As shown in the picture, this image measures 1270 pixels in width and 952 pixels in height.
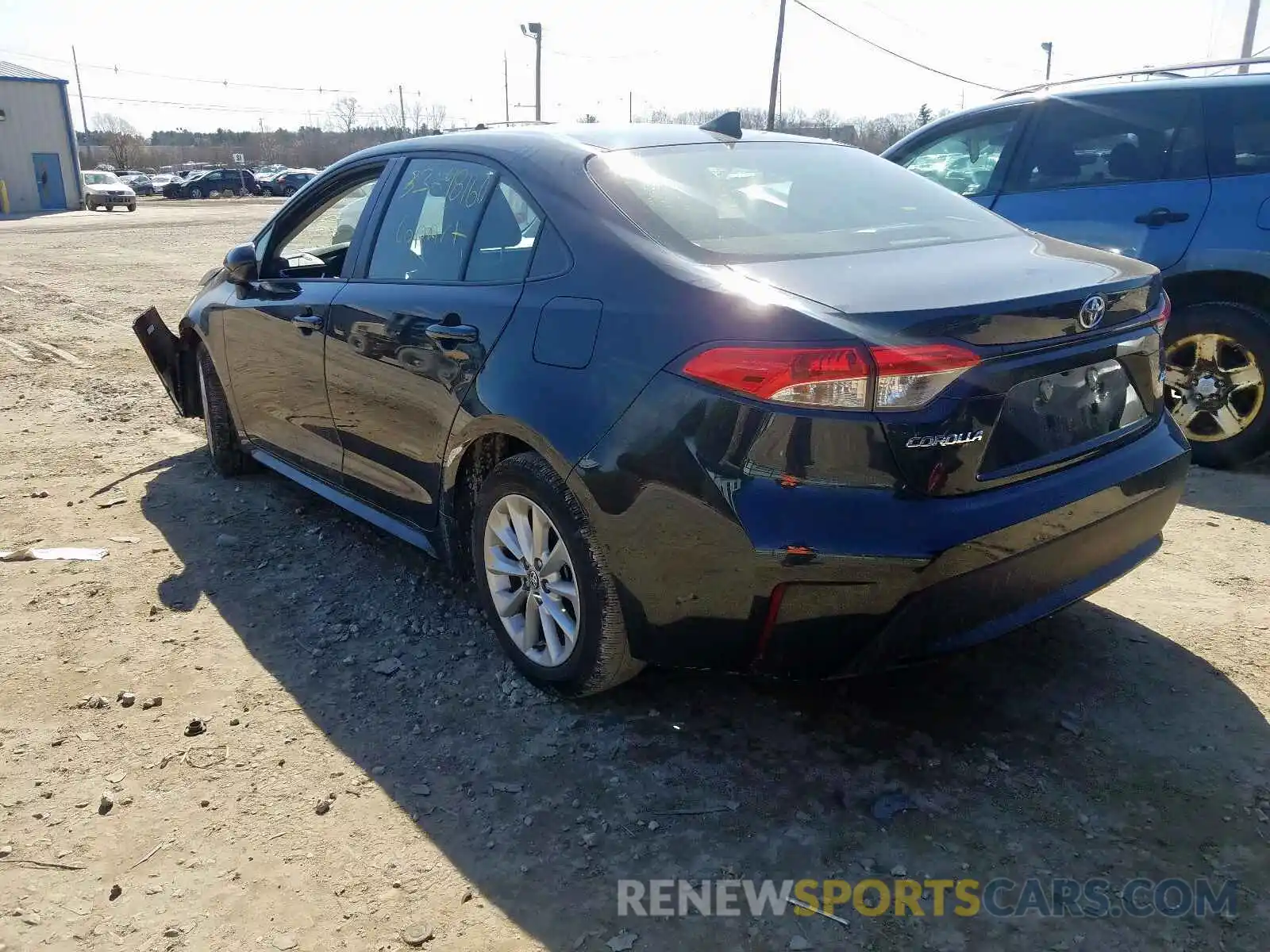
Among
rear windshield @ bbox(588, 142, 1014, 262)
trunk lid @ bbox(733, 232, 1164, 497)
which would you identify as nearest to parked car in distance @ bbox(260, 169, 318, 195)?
rear windshield @ bbox(588, 142, 1014, 262)

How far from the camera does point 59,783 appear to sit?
110 inches

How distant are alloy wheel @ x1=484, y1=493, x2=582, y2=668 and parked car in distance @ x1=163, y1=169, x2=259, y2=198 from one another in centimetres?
5224

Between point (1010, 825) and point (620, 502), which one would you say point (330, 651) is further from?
point (1010, 825)

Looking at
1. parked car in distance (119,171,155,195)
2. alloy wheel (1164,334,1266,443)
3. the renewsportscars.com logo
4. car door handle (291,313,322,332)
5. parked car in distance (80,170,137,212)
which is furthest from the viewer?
parked car in distance (119,171,155,195)

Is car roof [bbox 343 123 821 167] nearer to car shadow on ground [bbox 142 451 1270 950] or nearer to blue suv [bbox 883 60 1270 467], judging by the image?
car shadow on ground [bbox 142 451 1270 950]

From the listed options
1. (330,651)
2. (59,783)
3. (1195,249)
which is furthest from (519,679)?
(1195,249)

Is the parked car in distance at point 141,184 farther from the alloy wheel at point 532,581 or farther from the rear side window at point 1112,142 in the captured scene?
the alloy wheel at point 532,581

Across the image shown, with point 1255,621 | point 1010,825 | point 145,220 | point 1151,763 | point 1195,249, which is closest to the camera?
point 1010,825

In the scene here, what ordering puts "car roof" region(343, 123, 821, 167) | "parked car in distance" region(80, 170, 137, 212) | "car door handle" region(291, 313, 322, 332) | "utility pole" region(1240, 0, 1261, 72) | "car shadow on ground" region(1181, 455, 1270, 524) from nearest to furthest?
"car roof" region(343, 123, 821, 167) < "car door handle" region(291, 313, 322, 332) < "car shadow on ground" region(1181, 455, 1270, 524) < "utility pole" region(1240, 0, 1261, 72) < "parked car in distance" region(80, 170, 137, 212)

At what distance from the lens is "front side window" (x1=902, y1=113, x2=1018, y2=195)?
5820mm

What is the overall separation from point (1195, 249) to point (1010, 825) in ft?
11.7

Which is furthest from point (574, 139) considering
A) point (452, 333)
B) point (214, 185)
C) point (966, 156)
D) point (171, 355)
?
point (214, 185)

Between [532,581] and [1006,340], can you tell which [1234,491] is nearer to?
[1006,340]

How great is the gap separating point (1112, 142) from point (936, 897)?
4.46 metres
